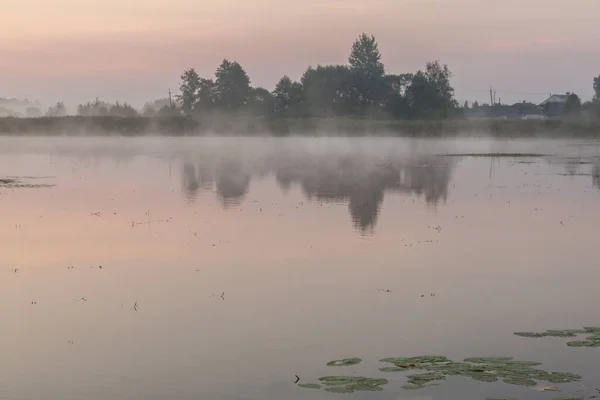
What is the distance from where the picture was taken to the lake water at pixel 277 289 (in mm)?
11820

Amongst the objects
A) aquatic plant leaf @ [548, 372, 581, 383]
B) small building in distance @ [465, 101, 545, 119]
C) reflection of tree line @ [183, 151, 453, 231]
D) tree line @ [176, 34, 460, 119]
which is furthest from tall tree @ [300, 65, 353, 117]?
aquatic plant leaf @ [548, 372, 581, 383]

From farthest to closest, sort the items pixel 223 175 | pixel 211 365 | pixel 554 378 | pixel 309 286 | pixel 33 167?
pixel 33 167 → pixel 223 175 → pixel 309 286 → pixel 211 365 → pixel 554 378

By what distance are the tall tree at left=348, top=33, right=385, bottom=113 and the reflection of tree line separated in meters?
70.8

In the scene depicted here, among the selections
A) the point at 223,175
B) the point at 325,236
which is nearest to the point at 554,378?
the point at 325,236

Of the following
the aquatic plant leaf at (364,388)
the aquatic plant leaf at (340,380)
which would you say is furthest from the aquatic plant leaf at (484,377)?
the aquatic plant leaf at (340,380)

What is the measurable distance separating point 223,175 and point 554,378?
37.7 meters

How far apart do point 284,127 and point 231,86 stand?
76.2 ft

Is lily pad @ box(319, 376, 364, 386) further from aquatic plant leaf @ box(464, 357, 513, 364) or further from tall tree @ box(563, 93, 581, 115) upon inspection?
tall tree @ box(563, 93, 581, 115)

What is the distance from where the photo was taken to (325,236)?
933 inches

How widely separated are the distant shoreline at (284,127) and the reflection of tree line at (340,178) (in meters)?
58.8

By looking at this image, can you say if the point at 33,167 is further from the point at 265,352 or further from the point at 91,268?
the point at 265,352

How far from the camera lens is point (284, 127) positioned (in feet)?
420

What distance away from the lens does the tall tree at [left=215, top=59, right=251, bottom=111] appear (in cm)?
14612

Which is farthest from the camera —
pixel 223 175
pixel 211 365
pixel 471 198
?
pixel 223 175
